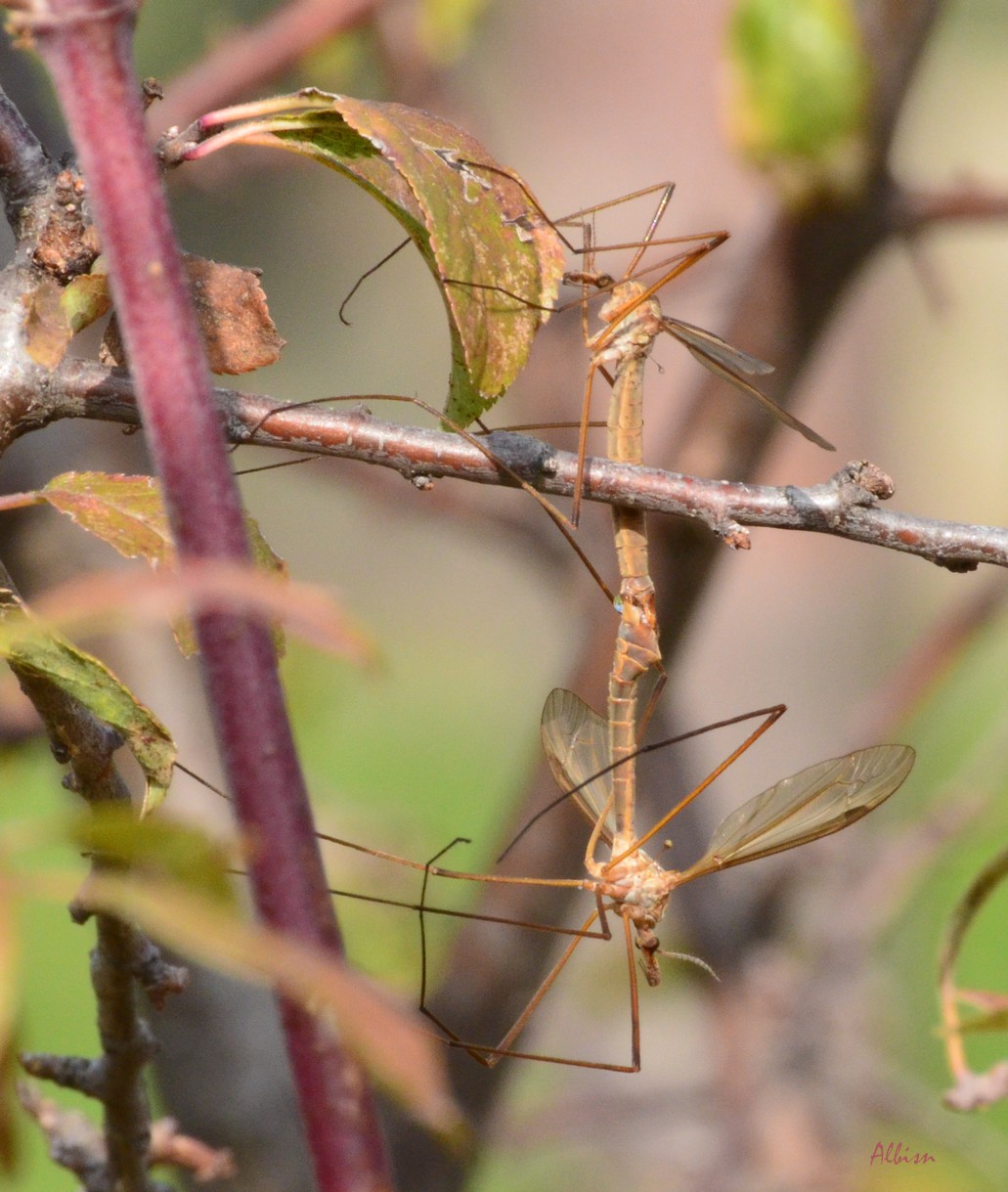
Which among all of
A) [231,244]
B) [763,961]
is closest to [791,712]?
[763,961]

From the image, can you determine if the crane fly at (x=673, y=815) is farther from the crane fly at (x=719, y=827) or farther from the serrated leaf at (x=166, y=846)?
the serrated leaf at (x=166, y=846)

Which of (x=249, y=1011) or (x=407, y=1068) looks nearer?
(x=407, y=1068)

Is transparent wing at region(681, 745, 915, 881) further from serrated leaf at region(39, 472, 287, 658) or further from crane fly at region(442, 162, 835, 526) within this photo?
serrated leaf at region(39, 472, 287, 658)

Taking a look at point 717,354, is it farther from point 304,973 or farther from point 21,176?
point 304,973

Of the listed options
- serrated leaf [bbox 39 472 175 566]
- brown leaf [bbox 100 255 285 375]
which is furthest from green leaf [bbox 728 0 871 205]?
serrated leaf [bbox 39 472 175 566]

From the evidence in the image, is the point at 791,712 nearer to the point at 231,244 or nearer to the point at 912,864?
the point at 912,864

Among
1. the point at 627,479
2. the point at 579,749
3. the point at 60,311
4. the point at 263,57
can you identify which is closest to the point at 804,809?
the point at 579,749

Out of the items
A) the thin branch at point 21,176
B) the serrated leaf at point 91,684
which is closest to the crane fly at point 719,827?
the serrated leaf at point 91,684
